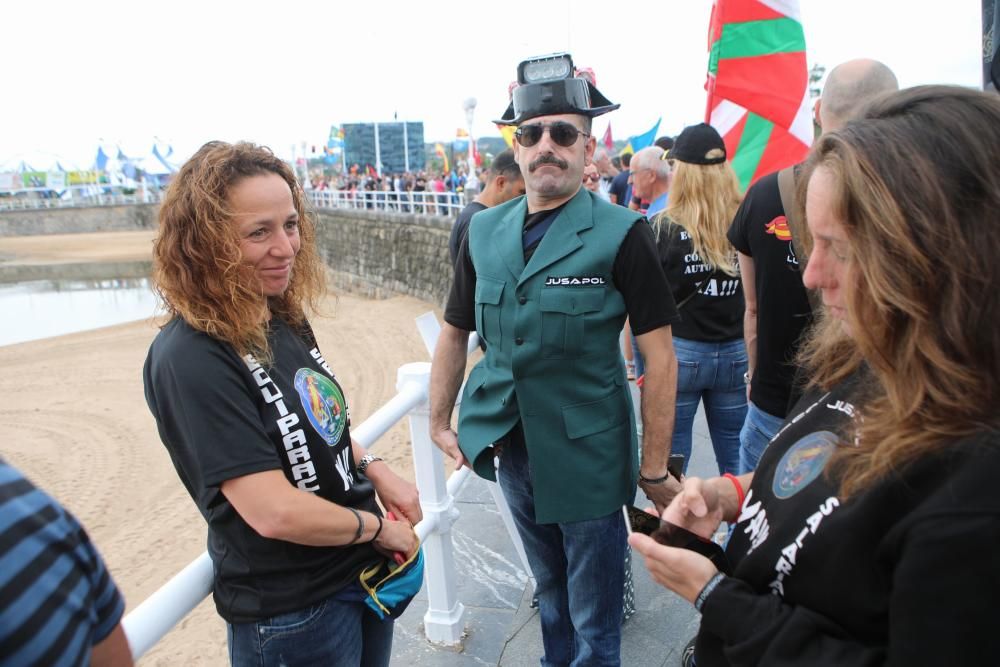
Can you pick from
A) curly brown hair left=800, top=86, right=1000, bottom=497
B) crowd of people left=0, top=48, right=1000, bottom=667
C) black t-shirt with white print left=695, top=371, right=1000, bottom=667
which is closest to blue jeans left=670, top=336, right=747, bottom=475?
crowd of people left=0, top=48, right=1000, bottom=667

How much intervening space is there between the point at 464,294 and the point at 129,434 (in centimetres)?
1051

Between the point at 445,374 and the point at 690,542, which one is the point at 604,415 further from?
the point at 690,542

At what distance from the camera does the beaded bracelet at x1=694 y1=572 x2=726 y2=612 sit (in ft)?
3.61

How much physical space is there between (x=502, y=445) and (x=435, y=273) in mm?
17409

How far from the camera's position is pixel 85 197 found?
56.4 metres

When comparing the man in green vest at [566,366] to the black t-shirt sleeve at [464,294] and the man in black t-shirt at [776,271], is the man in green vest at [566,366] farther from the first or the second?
the man in black t-shirt at [776,271]

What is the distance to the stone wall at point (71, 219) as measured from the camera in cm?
5109

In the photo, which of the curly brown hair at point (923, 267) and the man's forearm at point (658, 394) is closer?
the curly brown hair at point (923, 267)

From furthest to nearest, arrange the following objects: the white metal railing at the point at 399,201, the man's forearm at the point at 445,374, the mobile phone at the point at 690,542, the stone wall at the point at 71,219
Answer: the stone wall at the point at 71,219 → the white metal railing at the point at 399,201 → the man's forearm at the point at 445,374 → the mobile phone at the point at 690,542

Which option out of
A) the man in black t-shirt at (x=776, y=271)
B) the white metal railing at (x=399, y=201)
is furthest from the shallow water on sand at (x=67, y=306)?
the man in black t-shirt at (x=776, y=271)

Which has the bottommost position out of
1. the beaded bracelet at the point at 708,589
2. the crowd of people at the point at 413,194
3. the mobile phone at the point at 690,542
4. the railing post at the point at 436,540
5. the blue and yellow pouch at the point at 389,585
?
the crowd of people at the point at 413,194

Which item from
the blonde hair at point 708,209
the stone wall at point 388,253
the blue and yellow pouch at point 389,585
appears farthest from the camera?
the stone wall at point 388,253

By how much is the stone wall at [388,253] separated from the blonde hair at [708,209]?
14.6 metres

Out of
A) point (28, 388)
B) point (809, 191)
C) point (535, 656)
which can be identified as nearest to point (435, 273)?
point (28, 388)
